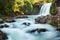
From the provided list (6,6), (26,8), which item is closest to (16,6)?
(26,8)

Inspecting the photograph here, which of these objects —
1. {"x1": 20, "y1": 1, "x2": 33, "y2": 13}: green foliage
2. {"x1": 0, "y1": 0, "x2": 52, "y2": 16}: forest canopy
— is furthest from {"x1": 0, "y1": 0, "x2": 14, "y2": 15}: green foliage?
{"x1": 20, "y1": 1, "x2": 33, "y2": 13}: green foliage

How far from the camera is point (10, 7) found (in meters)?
22.3

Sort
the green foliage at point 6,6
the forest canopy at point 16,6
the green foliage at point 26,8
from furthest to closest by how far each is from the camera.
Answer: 1. the green foliage at point 26,8
2. the forest canopy at point 16,6
3. the green foliage at point 6,6

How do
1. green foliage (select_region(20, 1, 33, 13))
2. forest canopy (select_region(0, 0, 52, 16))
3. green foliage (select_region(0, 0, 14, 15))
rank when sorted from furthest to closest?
green foliage (select_region(20, 1, 33, 13)), forest canopy (select_region(0, 0, 52, 16)), green foliage (select_region(0, 0, 14, 15))

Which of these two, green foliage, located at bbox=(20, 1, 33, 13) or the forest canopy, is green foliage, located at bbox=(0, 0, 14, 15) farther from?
green foliage, located at bbox=(20, 1, 33, 13)

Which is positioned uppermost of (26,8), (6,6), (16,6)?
(6,6)

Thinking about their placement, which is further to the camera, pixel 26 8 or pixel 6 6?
pixel 26 8

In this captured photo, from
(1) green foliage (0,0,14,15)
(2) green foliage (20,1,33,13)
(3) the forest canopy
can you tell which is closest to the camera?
(1) green foliage (0,0,14,15)

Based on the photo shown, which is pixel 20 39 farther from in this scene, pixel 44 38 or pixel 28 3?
pixel 28 3

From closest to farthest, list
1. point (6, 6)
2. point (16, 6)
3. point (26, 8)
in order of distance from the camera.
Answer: point (6, 6) → point (16, 6) → point (26, 8)

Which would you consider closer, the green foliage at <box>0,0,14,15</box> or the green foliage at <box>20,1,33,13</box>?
the green foliage at <box>0,0,14,15</box>

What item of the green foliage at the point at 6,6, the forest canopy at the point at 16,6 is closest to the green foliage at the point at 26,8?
the forest canopy at the point at 16,6

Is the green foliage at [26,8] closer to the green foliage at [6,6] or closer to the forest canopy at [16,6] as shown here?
the forest canopy at [16,6]

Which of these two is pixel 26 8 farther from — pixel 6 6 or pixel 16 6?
pixel 6 6
